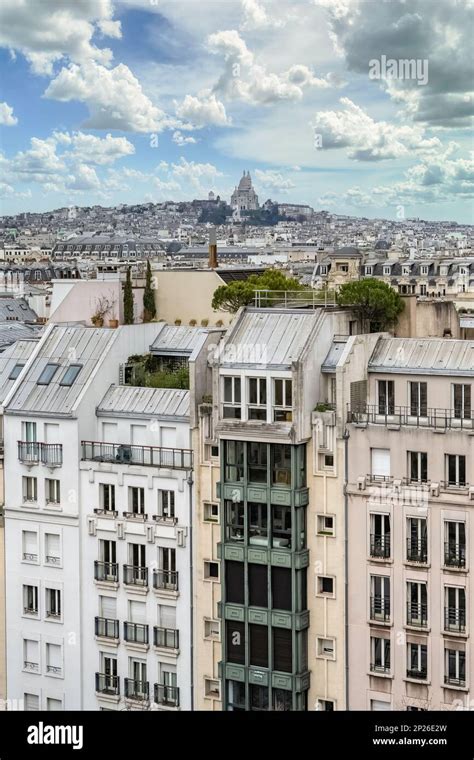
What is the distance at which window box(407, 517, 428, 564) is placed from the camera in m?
45.4

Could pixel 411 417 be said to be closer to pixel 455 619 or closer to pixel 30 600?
Result: pixel 455 619

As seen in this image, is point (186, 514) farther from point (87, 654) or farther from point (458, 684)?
point (458, 684)

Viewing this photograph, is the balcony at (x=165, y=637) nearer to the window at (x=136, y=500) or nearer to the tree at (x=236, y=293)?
the window at (x=136, y=500)

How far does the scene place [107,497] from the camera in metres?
51.8

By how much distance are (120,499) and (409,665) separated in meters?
13.0

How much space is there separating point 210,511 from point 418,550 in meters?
8.44

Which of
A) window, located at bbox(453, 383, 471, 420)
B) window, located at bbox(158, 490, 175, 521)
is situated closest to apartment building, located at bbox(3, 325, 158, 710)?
window, located at bbox(158, 490, 175, 521)

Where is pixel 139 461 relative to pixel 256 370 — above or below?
below

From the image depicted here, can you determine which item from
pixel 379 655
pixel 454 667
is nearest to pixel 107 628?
pixel 379 655

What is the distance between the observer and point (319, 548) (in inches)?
1866

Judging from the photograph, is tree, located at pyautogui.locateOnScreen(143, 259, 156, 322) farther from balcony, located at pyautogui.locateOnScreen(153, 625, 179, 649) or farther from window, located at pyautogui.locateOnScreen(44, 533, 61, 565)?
balcony, located at pyautogui.locateOnScreen(153, 625, 179, 649)

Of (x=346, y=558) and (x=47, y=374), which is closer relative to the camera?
(x=346, y=558)

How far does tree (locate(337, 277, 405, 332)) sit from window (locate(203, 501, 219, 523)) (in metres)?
9.66

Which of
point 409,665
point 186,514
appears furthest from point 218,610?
point 409,665
